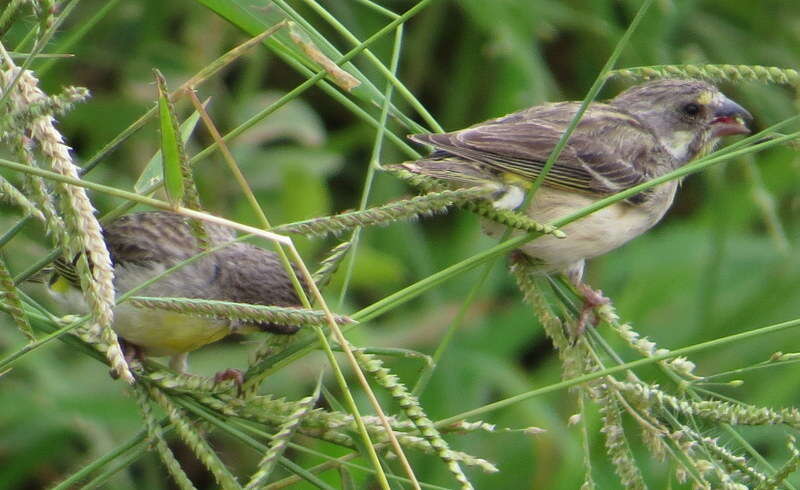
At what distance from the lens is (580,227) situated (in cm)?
331

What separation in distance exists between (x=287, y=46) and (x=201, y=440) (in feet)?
2.56

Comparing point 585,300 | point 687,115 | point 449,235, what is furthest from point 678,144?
point 449,235

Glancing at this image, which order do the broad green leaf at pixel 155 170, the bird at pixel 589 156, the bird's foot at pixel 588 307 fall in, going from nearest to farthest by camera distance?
1. the broad green leaf at pixel 155 170
2. the bird's foot at pixel 588 307
3. the bird at pixel 589 156

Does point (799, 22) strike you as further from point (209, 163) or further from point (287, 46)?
point (287, 46)

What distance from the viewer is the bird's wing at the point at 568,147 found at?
319 centimetres

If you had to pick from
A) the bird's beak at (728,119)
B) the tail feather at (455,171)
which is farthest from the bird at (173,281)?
→ the bird's beak at (728,119)

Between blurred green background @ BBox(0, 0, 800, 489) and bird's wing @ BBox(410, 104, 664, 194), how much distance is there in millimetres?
752

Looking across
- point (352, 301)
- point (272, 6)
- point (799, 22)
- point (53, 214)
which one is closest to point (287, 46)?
point (272, 6)

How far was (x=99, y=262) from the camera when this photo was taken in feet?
5.27

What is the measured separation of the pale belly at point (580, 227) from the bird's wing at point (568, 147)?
0.05 m

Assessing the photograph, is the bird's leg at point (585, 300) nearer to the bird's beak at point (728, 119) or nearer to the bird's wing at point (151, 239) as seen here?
the bird's beak at point (728, 119)

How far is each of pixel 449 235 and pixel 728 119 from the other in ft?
7.02

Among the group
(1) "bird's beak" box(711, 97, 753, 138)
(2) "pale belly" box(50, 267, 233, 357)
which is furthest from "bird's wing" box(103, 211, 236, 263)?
(1) "bird's beak" box(711, 97, 753, 138)

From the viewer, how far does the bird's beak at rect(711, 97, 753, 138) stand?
3.57 meters
